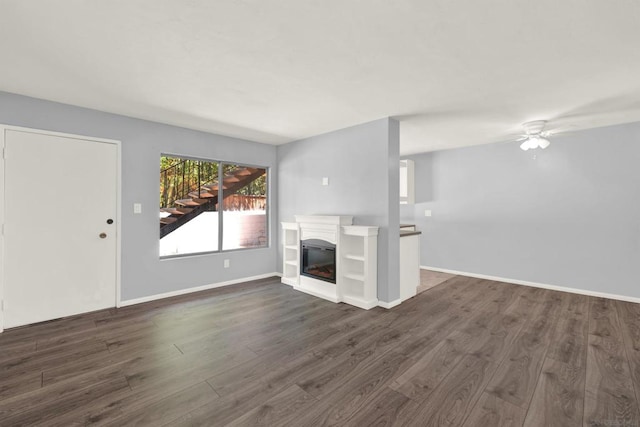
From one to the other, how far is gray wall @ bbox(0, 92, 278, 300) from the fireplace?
124 cm

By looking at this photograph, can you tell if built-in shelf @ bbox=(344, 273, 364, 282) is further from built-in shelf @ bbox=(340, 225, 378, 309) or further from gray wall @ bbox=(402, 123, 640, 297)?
gray wall @ bbox=(402, 123, 640, 297)

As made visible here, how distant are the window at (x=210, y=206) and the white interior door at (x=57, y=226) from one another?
70cm

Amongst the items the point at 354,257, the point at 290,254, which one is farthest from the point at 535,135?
the point at 290,254

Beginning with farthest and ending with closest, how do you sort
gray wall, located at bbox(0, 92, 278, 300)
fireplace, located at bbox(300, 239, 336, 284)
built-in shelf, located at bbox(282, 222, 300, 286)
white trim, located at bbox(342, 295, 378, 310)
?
built-in shelf, located at bbox(282, 222, 300, 286)
fireplace, located at bbox(300, 239, 336, 284)
white trim, located at bbox(342, 295, 378, 310)
gray wall, located at bbox(0, 92, 278, 300)

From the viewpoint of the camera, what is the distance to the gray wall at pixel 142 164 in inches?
122

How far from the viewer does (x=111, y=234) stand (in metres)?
3.52

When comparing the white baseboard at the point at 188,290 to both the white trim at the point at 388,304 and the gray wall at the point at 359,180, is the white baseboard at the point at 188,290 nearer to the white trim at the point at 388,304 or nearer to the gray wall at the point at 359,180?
the gray wall at the point at 359,180

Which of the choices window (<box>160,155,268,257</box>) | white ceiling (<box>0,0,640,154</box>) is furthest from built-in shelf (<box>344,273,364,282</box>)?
white ceiling (<box>0,0,640,154</box>)

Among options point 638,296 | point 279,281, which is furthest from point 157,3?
point 638,296

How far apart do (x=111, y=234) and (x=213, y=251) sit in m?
1.38

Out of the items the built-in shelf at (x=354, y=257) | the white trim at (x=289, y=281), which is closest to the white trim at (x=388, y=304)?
the built-in shelf at (x=354, y=257)

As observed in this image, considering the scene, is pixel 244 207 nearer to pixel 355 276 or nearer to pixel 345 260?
pixel 345 260

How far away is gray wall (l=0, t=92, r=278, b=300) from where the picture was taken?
3.11 m

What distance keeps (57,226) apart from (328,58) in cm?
346
